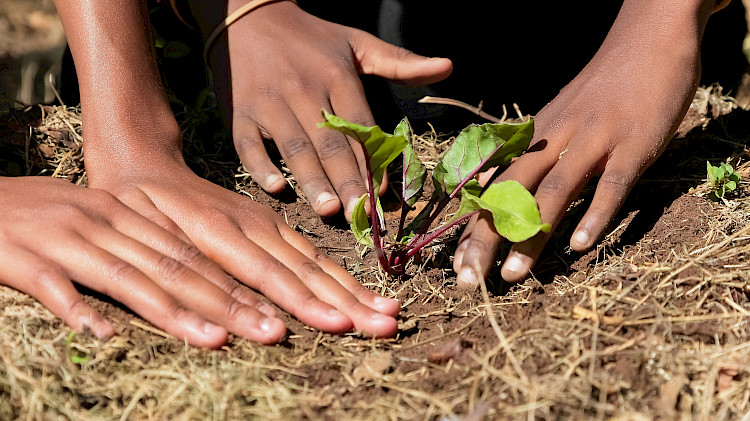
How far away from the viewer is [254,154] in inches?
77.5

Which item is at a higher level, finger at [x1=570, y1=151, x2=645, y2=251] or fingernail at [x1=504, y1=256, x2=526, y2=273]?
finger at [x1=570, y1=151, x2=645, y2=251]

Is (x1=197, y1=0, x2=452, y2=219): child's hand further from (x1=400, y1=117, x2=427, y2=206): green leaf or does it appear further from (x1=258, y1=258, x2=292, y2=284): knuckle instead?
(x1=258, y1=258, x2=292, y2=284): knuckle

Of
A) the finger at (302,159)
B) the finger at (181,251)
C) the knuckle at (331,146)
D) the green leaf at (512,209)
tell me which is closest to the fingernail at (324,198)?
the finger at (302,159)

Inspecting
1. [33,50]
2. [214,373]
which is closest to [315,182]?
[214,373]

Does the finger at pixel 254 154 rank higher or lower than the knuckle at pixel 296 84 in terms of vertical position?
lower

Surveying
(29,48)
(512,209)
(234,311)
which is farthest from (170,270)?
(29,48)

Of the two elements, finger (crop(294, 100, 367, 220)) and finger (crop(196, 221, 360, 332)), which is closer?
finger (crop(196, 221, 360, 332))

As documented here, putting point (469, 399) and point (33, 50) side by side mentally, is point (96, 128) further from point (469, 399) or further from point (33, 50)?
point (33, 50)

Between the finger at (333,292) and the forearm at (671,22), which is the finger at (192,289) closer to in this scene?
the finger at (333,292)

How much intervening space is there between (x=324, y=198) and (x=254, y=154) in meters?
0.31

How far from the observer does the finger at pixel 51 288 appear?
1.31 meters

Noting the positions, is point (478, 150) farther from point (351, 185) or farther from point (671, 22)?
point (671, 22)

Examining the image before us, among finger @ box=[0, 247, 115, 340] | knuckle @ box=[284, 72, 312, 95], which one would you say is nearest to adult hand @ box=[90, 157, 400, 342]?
finger @ box=[0, 247, 115, 340]

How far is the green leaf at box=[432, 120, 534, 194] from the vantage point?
60.1 inches
